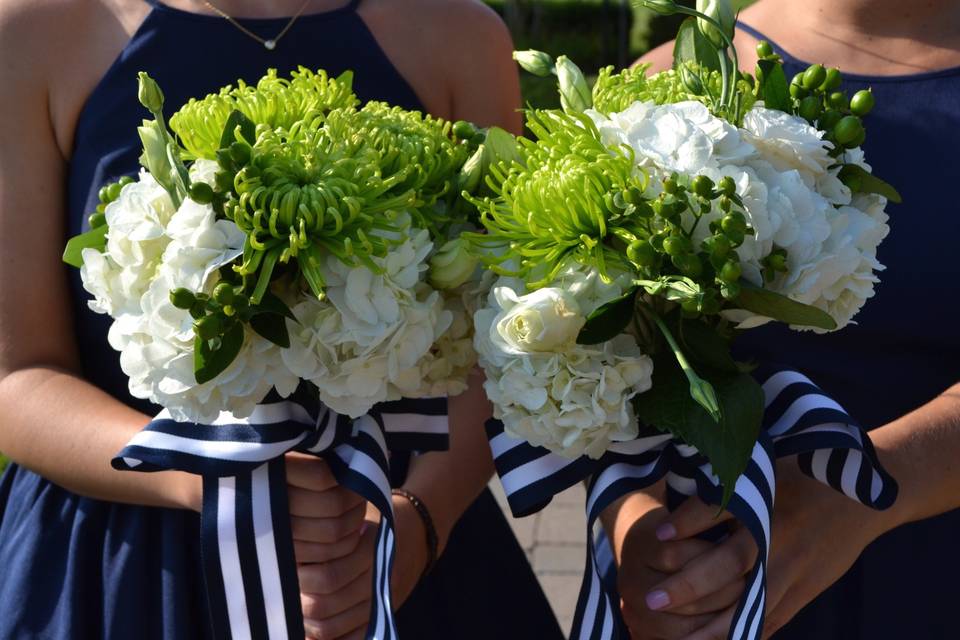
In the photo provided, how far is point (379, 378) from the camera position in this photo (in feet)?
4.40

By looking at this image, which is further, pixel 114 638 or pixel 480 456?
pixel 480 456

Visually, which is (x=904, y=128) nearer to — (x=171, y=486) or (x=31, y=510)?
(x=171, y=486)

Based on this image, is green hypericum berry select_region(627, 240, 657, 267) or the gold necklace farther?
the gold necklace

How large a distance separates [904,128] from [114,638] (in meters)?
1.71

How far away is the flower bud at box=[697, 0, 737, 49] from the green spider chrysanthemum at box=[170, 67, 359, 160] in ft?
1.65

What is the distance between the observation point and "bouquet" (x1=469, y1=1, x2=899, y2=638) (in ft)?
4.03

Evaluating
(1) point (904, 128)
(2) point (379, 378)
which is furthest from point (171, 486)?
(1) point (904, 128)

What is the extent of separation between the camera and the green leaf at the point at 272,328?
1.29 metres

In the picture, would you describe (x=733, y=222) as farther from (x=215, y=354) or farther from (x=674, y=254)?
(x=215, y=354)

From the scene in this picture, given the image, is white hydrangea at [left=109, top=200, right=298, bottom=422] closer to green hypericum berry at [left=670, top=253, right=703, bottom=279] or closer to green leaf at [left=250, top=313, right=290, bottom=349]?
green leaf at [left=250, top=313, right=290, bottom=349]

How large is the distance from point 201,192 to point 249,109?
18 centimetres

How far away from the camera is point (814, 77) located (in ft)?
4.73

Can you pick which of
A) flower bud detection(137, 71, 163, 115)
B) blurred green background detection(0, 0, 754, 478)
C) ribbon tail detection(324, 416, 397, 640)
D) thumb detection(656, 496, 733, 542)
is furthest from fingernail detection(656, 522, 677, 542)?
blurred green background detection(0, 0, 754, 478)

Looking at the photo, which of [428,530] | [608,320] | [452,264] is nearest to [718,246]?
[608,320]
